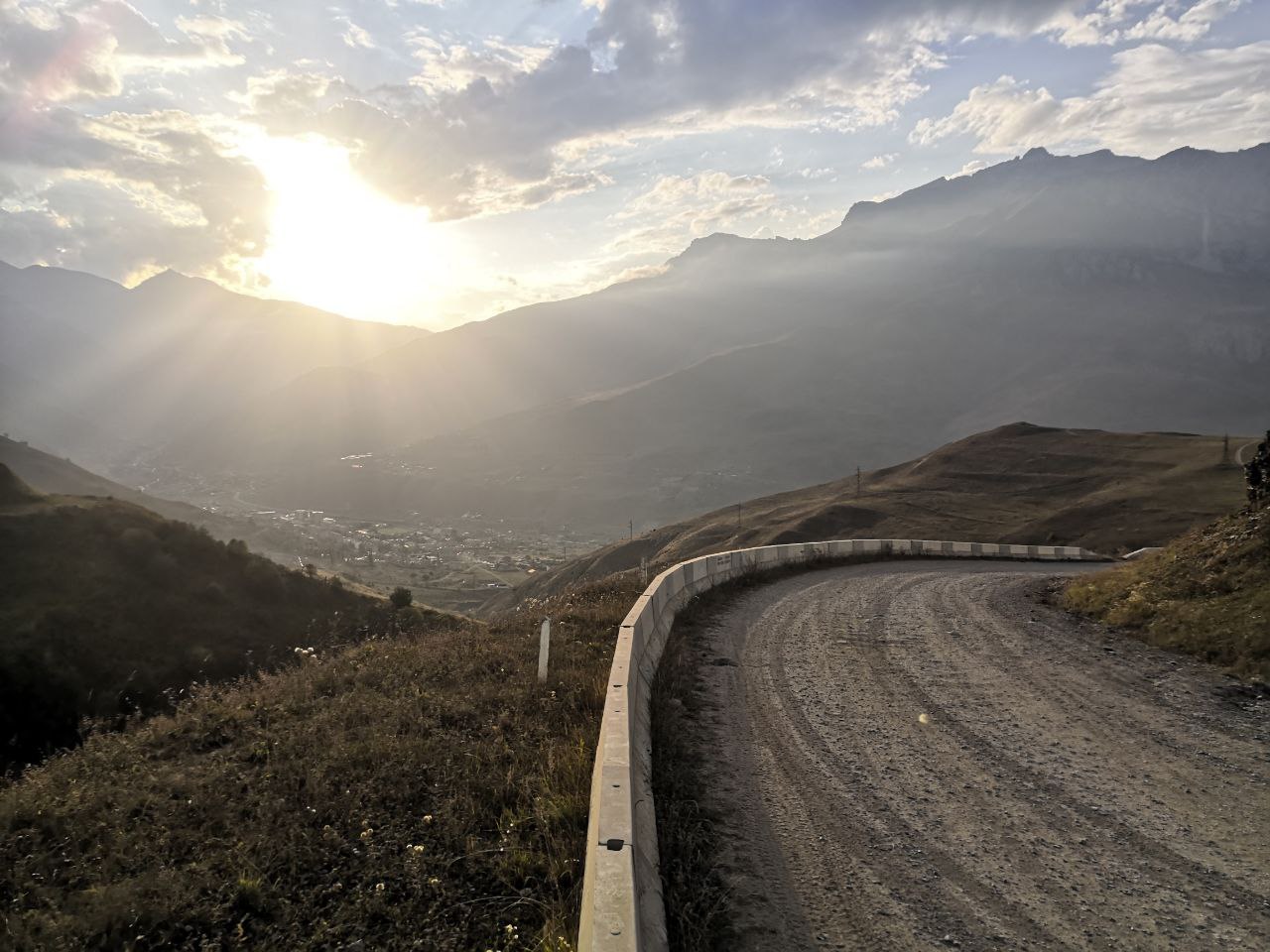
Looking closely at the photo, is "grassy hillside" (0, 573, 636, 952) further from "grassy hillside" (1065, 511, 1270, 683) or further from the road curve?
"grassy hillside" (1065, 511, 1270, 683)

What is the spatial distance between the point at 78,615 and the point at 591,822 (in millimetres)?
33901

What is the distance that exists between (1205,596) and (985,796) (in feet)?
31.3

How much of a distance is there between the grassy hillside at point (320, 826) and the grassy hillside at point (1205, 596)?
30.9ft

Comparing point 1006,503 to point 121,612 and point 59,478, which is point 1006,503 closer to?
point 121,612

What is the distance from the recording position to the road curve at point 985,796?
4.42 m

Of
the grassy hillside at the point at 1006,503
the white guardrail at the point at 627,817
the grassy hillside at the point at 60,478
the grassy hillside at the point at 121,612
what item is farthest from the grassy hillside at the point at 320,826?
the grassy hillside at the point at 60,478

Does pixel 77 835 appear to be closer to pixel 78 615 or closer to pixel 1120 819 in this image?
pixel 1120 819

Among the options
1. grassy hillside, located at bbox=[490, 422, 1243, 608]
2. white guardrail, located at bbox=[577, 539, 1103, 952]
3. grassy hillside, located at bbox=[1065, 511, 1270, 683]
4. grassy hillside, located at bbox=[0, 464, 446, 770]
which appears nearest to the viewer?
white guardrail, located at bbox=[577, 539, 1103, 952]

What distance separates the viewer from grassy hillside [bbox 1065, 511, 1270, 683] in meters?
10.3

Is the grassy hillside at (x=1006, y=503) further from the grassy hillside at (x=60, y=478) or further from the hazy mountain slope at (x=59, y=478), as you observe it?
the hazy mountain slope at (x=59, y=478)

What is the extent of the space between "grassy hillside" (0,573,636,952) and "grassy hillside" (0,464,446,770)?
12904mm

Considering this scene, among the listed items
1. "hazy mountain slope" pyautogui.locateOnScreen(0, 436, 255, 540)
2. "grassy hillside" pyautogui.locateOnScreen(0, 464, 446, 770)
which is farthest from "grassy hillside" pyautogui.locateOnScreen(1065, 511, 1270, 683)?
"hazy mountain slope" pyautogui.locateOnScreen(0, 436, 255, 540)

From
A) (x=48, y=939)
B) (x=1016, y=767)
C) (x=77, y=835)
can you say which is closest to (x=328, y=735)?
(x=77, y=835)

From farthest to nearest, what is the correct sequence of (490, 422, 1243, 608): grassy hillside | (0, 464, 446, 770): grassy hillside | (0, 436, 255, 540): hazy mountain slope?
(0, 436, 255, 540): hazy mountain slope
(490, 422, 1243, 608): grassy hillside
(0, 464, 446, 770): grassy hillside
